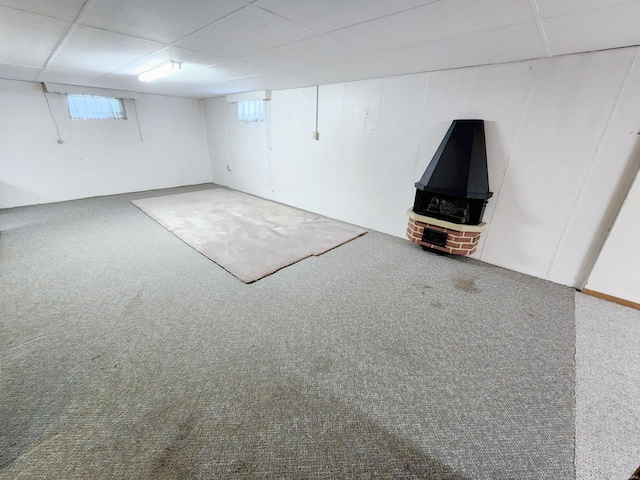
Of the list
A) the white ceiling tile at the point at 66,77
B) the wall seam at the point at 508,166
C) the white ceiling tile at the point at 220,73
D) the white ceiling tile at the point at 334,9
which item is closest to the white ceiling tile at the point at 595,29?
Result: the wall seam at the point at 508,166

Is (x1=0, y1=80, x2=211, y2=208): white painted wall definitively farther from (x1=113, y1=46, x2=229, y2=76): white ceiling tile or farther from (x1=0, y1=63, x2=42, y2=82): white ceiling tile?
(x1=113, y1=46, x2=229, y2=76): white ceiling tile

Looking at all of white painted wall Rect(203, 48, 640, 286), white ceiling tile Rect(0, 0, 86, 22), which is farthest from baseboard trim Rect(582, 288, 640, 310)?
white ceiling tile Rect(0, 0, 86, 22)

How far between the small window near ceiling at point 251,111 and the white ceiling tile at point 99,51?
249cm

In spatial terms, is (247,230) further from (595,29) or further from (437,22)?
(595,29)

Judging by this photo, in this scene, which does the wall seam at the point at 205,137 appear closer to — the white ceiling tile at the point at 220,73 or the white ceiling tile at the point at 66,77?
the white ceiling tile at the point at 66,77

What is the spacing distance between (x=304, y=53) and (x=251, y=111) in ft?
11.3

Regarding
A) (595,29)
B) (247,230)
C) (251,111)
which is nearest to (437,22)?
(595,29)

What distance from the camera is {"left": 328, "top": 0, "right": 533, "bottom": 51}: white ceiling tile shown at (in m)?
1.47

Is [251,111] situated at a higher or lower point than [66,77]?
lower

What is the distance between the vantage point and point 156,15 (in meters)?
1.71

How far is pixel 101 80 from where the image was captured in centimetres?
415

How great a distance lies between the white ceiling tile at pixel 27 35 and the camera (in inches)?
70.0

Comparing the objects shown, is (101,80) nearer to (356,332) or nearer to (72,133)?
(72,133)

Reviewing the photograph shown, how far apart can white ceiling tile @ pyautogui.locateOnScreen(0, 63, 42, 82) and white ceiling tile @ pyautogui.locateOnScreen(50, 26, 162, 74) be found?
475mm
